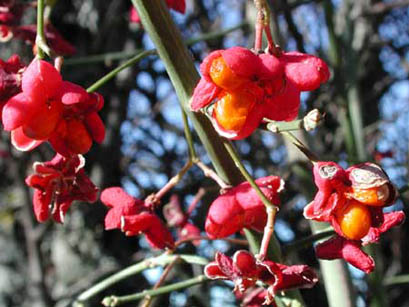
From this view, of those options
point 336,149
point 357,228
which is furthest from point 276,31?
point 336,149

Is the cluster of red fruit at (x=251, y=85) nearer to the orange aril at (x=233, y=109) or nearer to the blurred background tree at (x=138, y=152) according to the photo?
the orange aril at (x=233, y=109)

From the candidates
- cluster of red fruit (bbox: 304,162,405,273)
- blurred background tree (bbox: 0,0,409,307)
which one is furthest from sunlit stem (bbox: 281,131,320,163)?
blurred background tree (bbox: 0,0,409,307)

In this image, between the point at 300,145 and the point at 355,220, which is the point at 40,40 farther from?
the point at 355,220

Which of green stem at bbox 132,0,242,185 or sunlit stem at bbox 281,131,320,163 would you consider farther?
green stem at bbox 132,0,242,185

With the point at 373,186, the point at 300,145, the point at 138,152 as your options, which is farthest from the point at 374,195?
the point at 138,152

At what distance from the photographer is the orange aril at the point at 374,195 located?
1.01 m

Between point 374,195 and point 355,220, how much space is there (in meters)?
0.04

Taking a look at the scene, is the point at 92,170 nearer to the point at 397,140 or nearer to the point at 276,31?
the point at 397,140

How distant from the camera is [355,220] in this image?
1015mm

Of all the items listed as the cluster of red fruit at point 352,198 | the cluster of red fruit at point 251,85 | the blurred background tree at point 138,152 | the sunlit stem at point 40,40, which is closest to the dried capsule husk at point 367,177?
the cluster of red fruit at point 352,198

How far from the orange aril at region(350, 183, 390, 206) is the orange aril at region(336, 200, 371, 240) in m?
0.01

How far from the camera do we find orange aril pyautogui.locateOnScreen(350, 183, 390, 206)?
3.30 ft

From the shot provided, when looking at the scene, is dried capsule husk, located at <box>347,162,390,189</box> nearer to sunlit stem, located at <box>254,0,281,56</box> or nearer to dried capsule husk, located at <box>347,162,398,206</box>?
dried capsule husk, located at <box>347,162,398,206</box>

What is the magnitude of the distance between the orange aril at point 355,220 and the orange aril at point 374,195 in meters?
0.01
